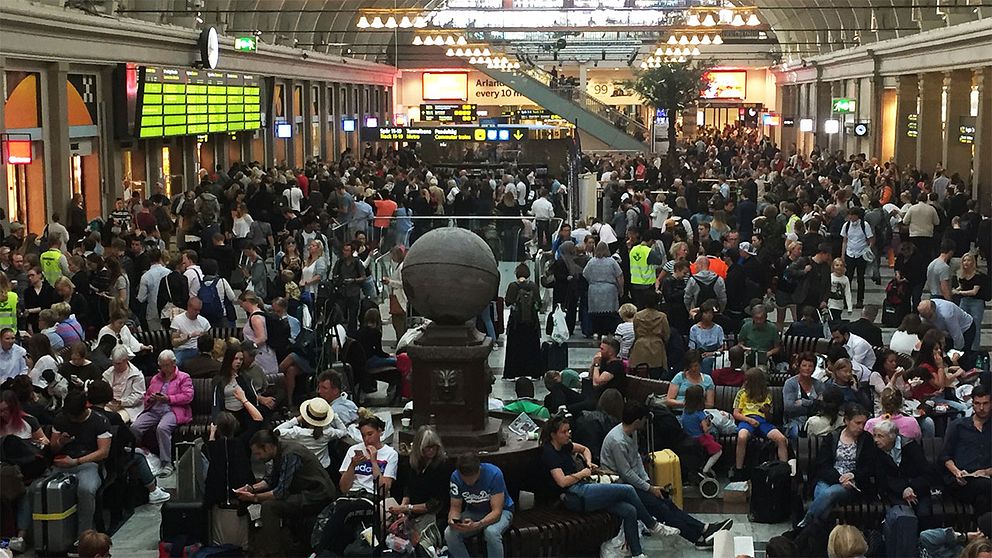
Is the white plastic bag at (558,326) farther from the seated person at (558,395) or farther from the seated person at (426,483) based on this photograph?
the seated person at (426,483)

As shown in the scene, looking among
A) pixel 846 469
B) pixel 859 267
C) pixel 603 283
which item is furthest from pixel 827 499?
pixel 859 267

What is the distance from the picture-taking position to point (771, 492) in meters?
10.7

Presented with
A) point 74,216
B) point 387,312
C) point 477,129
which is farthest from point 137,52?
point 477,129

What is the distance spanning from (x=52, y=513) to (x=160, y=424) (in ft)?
6.12

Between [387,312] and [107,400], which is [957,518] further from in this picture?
[387,312]

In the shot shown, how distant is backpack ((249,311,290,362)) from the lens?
529 inches

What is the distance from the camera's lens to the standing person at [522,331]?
15320 mm

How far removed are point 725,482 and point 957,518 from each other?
230 cm

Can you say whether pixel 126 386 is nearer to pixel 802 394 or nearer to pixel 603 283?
pixel 802 394

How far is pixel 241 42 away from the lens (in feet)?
110

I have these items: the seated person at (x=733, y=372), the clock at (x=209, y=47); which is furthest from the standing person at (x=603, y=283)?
the clock at (x=209, y=47)

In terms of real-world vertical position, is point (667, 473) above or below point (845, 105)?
below

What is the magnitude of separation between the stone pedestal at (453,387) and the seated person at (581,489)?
119cm

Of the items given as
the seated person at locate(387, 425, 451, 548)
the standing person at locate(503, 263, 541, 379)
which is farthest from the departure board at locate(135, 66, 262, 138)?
the seated person at locate(387, 425, 451, 548)
